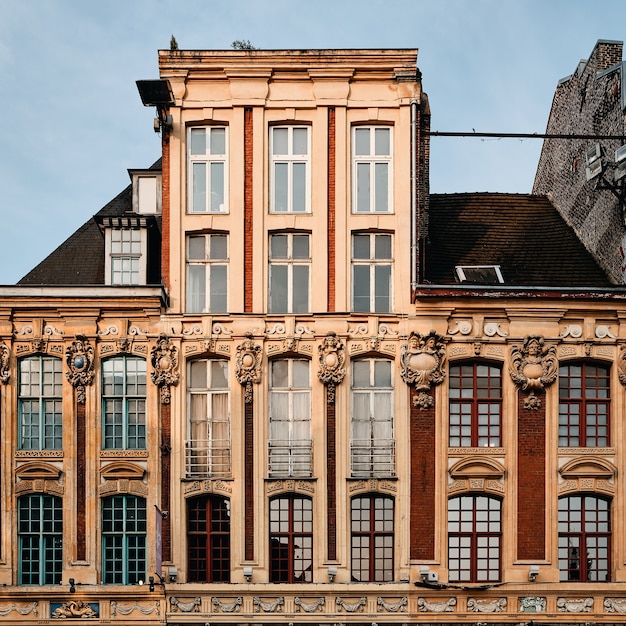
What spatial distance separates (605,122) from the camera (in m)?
31.8

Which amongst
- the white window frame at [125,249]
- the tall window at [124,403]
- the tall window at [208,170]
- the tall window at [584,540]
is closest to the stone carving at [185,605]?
the tall window at [124,403]

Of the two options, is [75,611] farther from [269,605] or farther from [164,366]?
[164,366]

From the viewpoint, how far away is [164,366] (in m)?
28.0

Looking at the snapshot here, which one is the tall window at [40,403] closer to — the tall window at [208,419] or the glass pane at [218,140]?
the tall window at [208,419]

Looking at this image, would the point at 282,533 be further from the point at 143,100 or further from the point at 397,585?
the point at 143,100

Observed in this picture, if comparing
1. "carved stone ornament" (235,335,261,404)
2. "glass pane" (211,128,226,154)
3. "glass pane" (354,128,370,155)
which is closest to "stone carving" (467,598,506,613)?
"carved stone ornament" (235,335,261,404)

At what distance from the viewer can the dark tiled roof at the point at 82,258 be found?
99.3ft

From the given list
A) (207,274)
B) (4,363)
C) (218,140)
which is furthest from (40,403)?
(218,140)

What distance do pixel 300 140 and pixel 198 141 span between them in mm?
2772

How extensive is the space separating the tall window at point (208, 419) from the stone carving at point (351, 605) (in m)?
4.38

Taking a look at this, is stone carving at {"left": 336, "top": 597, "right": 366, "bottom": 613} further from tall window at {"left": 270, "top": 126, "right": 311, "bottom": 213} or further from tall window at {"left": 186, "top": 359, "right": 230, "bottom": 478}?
tall window at {"left": 270, "top": 126, "right": 311, "bottom": 213}

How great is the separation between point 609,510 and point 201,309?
11979 mm

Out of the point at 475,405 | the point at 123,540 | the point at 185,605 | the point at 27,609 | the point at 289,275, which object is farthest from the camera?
the point at 289,275

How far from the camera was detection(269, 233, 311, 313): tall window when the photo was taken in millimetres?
28469
